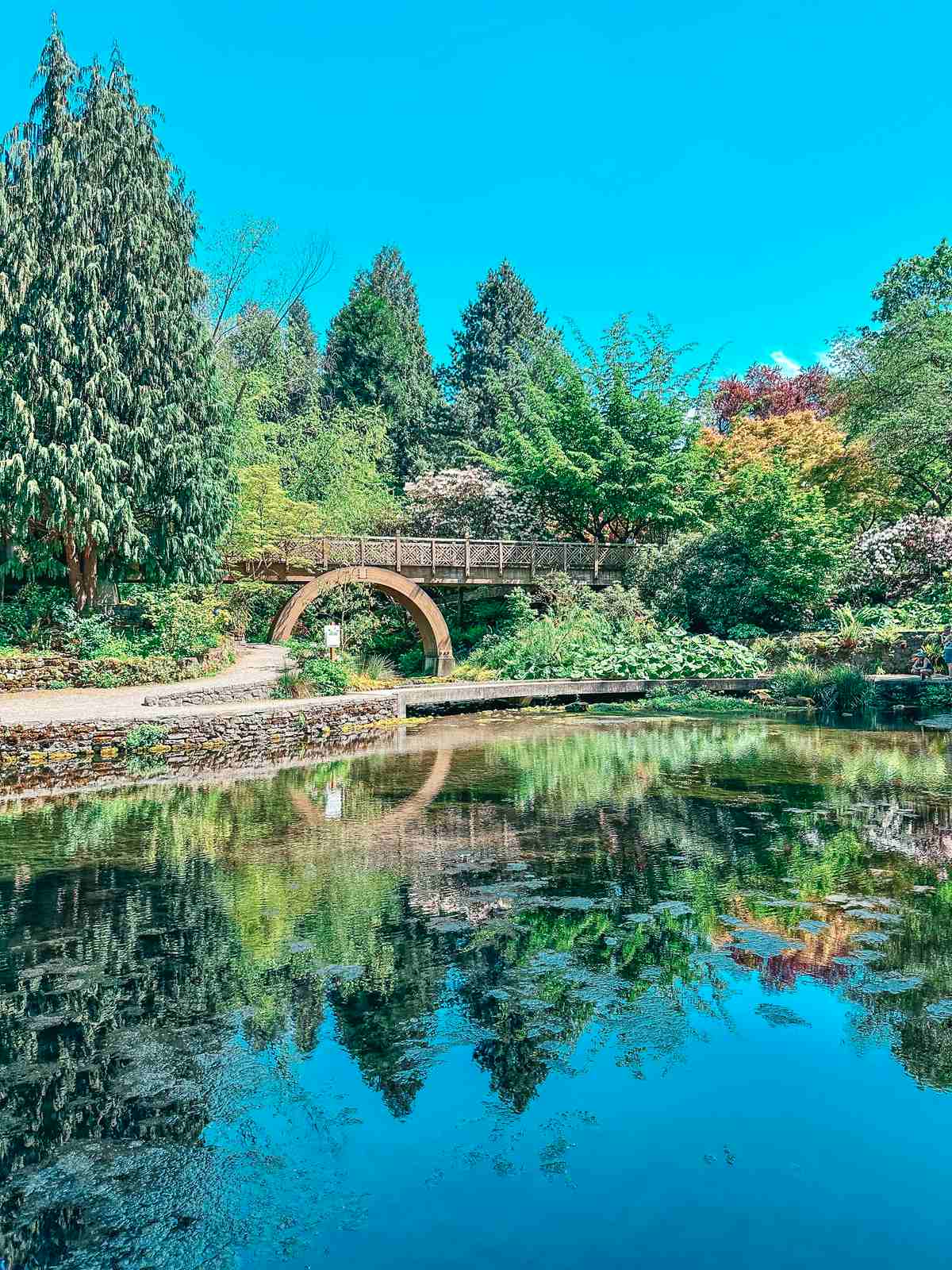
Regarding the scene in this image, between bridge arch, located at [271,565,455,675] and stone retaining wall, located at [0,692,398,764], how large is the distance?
5427 mm

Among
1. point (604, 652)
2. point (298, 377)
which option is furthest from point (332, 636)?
point (298, 377)

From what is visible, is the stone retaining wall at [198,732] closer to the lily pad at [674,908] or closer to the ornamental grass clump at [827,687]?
the lily pad at [674,908]

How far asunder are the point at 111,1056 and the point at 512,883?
9.80 feet

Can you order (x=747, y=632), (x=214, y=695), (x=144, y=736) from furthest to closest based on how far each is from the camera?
(x=747, y=632) → (x=214, y=695) → (x=144, y=736)

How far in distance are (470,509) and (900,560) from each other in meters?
12.1

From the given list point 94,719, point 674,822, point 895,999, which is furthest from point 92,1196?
point 94,719

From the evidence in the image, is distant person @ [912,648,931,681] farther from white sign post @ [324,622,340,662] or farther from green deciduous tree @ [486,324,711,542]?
white sign post @ [324,622,340,662]

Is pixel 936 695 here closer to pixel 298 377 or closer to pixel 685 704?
pixel 685 704

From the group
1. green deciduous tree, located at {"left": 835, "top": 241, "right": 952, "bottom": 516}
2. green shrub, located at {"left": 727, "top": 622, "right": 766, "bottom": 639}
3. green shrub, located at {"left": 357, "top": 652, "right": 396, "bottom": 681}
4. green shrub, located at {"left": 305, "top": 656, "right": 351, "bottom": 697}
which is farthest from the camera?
green deciduous tree, located at {"left": 835, "top": 241, "right": 952, "bottom": 516}

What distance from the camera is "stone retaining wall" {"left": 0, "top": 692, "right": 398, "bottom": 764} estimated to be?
11.3 metres

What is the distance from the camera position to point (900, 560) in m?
20.9

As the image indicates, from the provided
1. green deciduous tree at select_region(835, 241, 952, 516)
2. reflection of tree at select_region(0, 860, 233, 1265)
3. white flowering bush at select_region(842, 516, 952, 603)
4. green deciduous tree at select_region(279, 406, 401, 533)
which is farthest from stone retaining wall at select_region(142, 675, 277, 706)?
green deciduous tree at select_region(835, 241, 952, 516)

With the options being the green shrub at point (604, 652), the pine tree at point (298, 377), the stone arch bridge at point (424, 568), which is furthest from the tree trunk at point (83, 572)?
the pine tree at point (298, 377)

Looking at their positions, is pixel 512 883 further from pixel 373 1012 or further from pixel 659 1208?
pixel 659 1208
